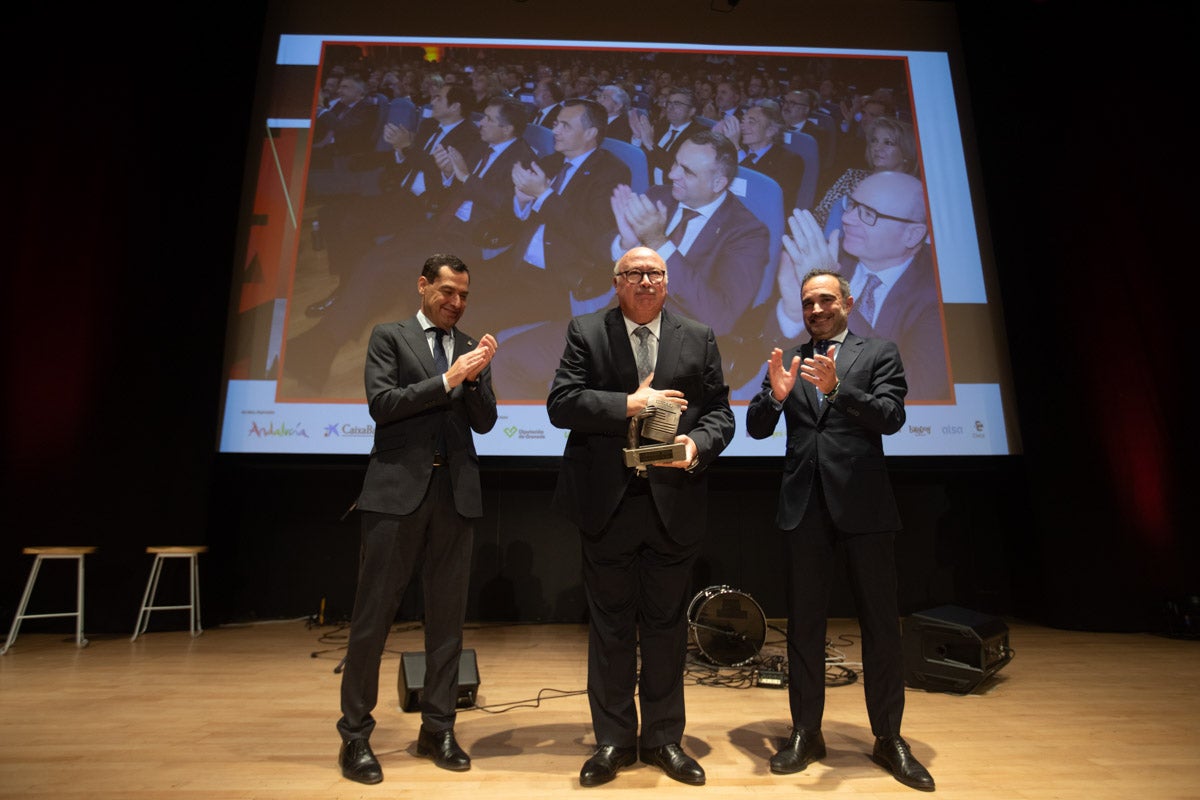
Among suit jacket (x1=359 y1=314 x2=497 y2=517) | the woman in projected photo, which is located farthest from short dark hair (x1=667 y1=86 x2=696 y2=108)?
suit jacket (x1=359 y1=314 x2=497 y2=517)

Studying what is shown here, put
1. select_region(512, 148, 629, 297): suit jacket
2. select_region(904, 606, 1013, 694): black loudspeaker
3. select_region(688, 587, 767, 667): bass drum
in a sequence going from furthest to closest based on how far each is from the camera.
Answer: select_region(512, 148, 629, 297): suit jacket
select_region(688, 587, 767, 667): bass drum
select_region(904, 606, 1013, 694): black loudspeaker

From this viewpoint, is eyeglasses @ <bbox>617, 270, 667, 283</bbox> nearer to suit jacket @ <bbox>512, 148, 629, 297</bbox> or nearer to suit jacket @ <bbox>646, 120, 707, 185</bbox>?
suit jacket @ <bbox>512, 148, 629, 297</bbox>

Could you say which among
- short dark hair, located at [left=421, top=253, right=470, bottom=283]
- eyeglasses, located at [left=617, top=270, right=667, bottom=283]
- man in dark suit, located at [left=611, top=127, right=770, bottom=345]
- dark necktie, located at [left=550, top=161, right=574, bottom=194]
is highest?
dark necktie, located at [left=550, top=161, right=574, bottom=194]

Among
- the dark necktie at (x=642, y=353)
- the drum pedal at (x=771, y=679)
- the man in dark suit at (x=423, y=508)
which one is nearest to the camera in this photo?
the man in dark suit at (x=423, y=508)

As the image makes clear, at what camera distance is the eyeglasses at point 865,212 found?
15.4 ft

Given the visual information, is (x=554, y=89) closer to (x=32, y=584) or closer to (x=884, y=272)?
(x=884, y=272)

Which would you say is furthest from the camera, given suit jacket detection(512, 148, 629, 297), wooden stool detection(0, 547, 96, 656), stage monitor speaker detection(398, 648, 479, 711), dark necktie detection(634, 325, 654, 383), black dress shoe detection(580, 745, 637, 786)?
suit jacket detection(512, 148, 629, 297)

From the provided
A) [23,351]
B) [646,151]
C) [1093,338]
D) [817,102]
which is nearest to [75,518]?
[23,351]

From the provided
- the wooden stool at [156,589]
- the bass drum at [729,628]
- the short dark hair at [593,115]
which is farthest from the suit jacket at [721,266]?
the wooden stool at [156,589]

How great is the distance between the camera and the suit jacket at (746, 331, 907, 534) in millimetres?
2182

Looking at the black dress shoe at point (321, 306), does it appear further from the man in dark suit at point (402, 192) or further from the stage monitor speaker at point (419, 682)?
the stage monitor speaker at point (419, 682)

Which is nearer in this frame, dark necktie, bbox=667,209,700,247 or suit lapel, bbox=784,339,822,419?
suit lapel, bbox=784,339,822,419

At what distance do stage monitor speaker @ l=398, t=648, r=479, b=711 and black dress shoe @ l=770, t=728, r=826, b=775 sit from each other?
130 centimetres

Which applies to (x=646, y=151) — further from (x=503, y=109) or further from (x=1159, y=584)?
(x=1159, y=584)
